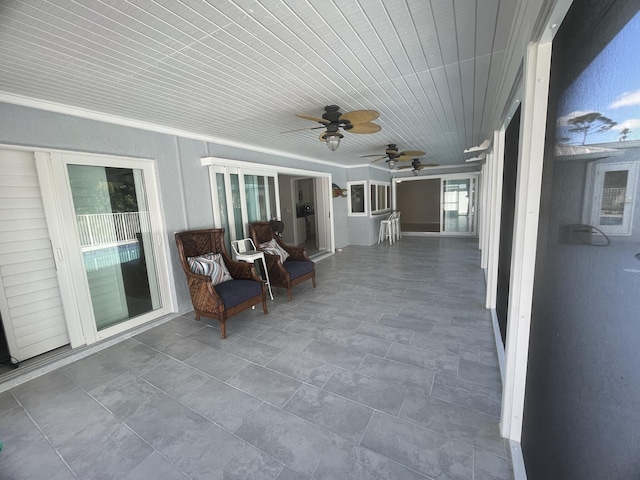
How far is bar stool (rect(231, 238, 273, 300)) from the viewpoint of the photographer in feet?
11.9

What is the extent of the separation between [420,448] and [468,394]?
620 millimetres

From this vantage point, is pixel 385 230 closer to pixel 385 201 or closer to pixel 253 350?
pixel 385 201

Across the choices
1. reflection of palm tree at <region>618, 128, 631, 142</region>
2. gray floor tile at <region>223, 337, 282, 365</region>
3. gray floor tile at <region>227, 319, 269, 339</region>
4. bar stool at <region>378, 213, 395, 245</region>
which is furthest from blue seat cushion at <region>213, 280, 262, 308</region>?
bar stool at <region>378, 213, 395, 245</region>

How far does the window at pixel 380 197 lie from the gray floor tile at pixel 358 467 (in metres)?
6.64

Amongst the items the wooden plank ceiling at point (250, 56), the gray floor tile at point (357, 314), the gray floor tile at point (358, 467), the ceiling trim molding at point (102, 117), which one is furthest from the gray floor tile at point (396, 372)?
the ceiling trim molding at point (102, 117)

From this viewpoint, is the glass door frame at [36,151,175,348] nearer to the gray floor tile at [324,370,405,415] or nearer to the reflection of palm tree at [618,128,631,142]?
the gray floor tile at [324,370,405,415]

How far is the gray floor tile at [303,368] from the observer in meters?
2.14

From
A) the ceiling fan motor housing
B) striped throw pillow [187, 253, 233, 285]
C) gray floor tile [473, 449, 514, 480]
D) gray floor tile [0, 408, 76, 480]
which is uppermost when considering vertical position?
the ceiling fan motor housing

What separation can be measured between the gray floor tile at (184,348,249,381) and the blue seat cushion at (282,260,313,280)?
61.1 inches

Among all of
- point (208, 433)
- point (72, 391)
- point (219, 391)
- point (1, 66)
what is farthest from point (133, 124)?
point (208, 433)

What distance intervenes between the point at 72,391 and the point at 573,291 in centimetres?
321

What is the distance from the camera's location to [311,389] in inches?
79.7

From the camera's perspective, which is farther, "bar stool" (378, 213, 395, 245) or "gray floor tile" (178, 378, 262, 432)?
"bar stool" (378, 213, 395, 245)

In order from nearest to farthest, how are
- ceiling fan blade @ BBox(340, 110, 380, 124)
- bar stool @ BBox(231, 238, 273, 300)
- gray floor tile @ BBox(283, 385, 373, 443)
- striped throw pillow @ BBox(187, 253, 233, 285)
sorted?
gray floor tile @ BBox(283, 385, 373, 443), ceiling fan blade @ BBox(340, 110, 380, 124), striped throw pillow @ BBox(187, 253, 233, 285), bar stool @ BBox(231, 238, 273, 300)
